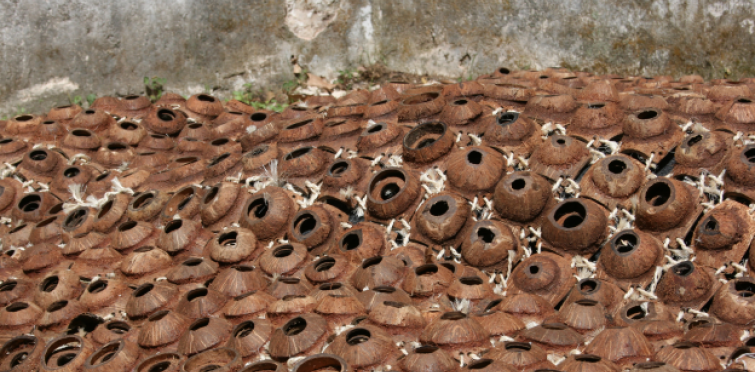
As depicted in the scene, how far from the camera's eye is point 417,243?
3.82 m

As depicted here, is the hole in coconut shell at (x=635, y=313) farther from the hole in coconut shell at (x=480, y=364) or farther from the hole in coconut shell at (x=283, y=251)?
the hole in coconut shell at (x=283, y=251)

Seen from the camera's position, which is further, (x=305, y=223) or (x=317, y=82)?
(x=317, y=82)

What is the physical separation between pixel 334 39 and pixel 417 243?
176 inches

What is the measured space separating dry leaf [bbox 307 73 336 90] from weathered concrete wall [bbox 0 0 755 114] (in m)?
0.14

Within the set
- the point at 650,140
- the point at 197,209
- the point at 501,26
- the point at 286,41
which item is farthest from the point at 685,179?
the point at 286,41

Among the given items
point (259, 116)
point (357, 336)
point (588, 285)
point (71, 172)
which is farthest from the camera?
point (259, 116)

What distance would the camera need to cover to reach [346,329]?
3.06 m

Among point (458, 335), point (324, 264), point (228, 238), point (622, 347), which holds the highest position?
point (622, 347)

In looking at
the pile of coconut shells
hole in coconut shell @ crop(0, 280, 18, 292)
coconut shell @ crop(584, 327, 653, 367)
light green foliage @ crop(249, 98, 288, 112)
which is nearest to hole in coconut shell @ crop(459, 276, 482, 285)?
the pile of coconut shells

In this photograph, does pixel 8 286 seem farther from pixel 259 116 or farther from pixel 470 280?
pixel 470 280

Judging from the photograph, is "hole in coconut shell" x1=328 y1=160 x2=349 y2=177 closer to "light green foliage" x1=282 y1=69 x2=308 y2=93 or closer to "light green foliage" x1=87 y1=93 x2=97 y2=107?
"light green foliage" x1=282 y1=69 x2=308 y2=93

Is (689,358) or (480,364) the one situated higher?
(689,358)

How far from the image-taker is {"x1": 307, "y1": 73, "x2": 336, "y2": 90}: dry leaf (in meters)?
7.56

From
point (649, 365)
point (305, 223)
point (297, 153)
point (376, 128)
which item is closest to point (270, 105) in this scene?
point (297, 153)
